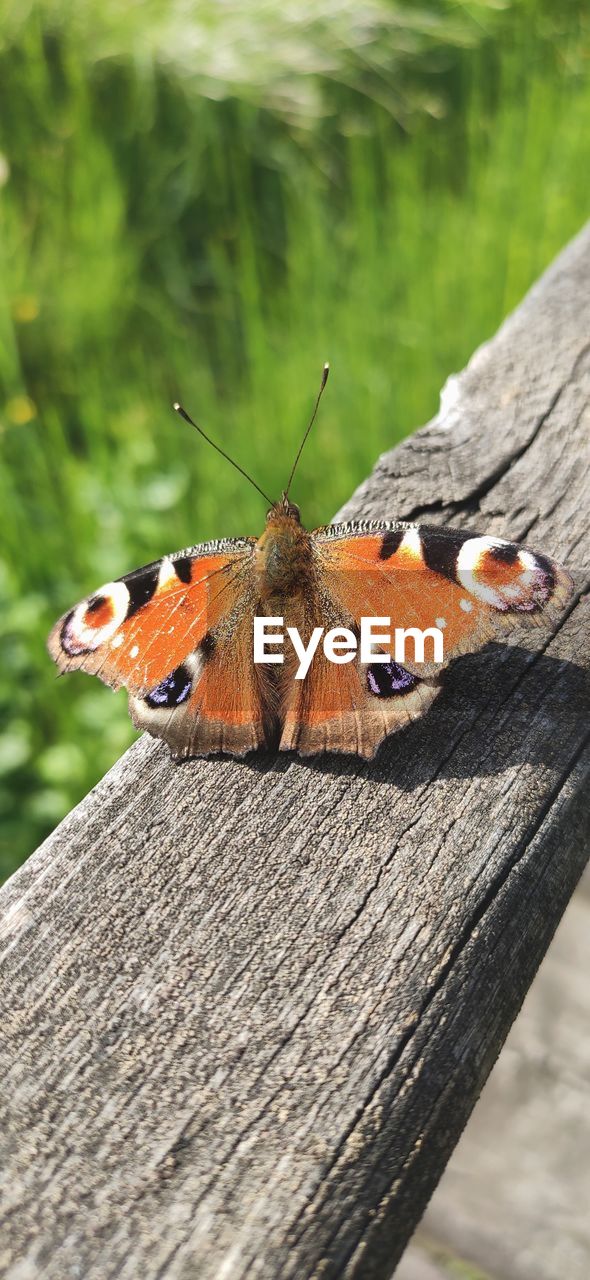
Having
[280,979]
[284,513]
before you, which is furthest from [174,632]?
[280,979]

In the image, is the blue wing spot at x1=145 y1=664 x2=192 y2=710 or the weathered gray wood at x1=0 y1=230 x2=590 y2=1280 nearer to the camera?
the weathered gray wood at x1=0 y1=230 x2=590 y2=1280

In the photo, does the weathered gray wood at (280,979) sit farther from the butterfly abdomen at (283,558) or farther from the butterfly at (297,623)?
the butterfly abdomen at (283,558)

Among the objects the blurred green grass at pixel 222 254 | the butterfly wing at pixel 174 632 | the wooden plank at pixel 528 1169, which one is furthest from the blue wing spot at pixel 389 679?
the blurred green grass at pixel 222 254

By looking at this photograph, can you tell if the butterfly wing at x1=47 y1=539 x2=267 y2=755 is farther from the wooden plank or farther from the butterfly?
the wooden plank

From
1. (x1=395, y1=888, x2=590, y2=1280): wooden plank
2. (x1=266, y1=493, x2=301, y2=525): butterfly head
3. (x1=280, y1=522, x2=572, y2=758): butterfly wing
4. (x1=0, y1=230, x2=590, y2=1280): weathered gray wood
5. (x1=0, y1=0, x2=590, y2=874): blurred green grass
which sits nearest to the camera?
(x1=0, y1=230, x2=590, y2=1280): weathered gray wood

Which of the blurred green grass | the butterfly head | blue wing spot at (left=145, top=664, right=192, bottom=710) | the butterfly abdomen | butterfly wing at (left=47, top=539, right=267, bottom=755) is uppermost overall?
the blurred green grass

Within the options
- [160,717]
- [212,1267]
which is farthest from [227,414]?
[212,1267]

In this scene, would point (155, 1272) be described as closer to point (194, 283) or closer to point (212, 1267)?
point (212, 1267)

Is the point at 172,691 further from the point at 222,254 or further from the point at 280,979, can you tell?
the point at 222,254

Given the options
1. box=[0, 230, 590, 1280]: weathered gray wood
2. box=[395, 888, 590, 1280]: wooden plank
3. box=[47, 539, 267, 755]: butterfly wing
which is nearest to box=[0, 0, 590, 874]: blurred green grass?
box=[395, 888, 590, 1280]: wooden plank
